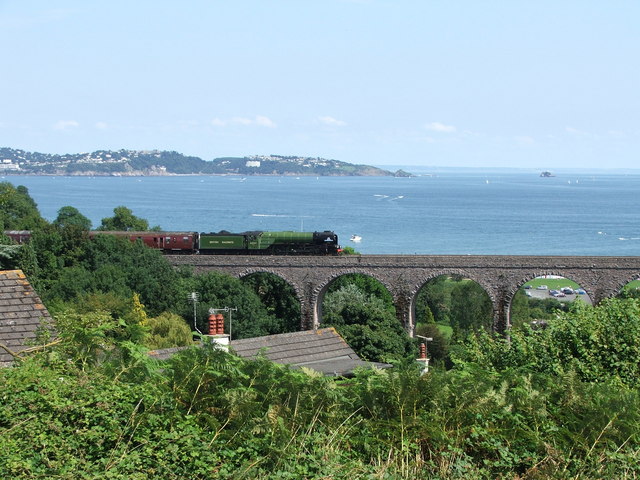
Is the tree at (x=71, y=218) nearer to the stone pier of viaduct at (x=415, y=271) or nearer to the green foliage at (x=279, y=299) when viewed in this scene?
the green foliage at (x=279, y=299)

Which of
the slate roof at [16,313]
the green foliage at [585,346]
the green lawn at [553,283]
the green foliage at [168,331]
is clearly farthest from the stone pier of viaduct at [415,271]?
the green lawn at [553,283]

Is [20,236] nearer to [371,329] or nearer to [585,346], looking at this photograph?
[371,329]

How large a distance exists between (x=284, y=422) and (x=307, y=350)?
764cm

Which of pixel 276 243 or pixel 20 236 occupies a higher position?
pixel 276 243

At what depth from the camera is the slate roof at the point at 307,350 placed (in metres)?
15.1

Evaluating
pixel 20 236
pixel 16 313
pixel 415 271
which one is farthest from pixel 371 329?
pixel 16 313

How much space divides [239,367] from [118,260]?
4869 centimetres

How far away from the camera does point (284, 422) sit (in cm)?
814

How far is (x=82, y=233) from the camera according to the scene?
190 feet

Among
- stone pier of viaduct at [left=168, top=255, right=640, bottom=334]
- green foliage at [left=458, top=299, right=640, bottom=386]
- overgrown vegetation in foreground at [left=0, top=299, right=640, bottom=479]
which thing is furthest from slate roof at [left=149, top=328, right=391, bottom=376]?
stone pier of viaduct at [left=168, top=255, right=640, bottom=334]

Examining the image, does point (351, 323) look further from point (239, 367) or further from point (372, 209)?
point (372, 209)

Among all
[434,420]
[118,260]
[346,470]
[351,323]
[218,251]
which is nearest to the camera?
[346,470]

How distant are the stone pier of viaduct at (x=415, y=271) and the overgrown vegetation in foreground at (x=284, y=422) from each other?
4411cm

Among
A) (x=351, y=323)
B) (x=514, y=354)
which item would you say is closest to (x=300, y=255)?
(x=351, y=323)
